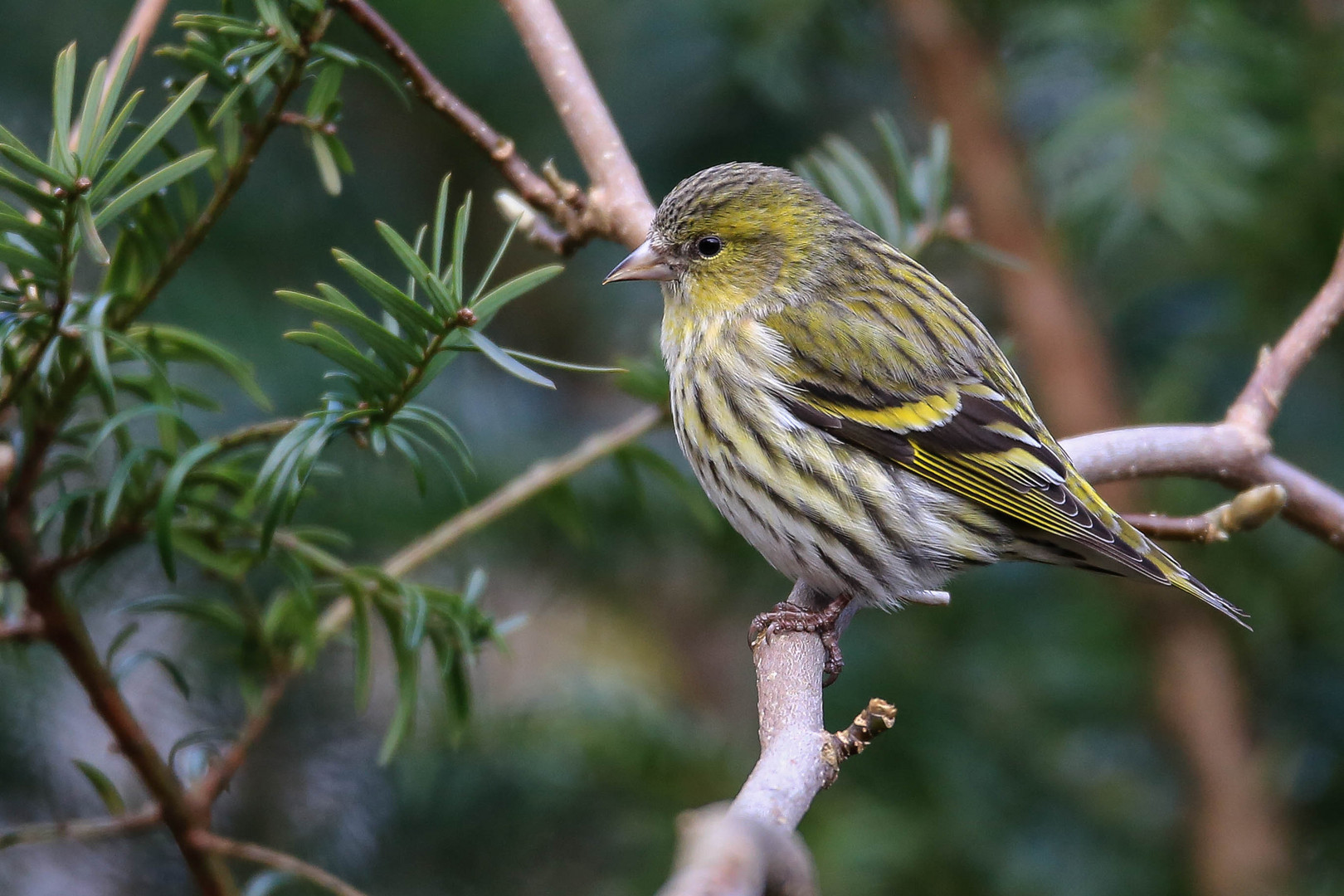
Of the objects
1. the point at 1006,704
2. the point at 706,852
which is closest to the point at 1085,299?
the point at 1006,704

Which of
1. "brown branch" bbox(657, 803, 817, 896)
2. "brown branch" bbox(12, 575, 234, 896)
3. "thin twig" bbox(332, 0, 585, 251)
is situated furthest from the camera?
"thin twig" bbox(332, 0, 585, 251)

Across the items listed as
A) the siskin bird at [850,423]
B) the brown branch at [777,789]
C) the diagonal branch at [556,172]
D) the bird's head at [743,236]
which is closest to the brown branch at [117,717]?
the brown branch at [777,789]

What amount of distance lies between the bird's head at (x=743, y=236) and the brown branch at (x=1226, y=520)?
2.54 ft

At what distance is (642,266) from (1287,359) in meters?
0.94

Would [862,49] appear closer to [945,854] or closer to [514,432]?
[514,432]

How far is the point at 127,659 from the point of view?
1.48 m

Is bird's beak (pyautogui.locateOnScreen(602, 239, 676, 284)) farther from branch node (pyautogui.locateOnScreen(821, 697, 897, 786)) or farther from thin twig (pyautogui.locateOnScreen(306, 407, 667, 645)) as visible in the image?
branch node (pyautogui.locateOnScreen(821, 697, 897, 786))

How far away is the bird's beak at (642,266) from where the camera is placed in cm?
201

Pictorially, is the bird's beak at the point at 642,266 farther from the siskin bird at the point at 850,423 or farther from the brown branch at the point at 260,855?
the brown branch at the point at 260,855

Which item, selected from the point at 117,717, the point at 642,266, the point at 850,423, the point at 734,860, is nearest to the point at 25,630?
the point at 117,717

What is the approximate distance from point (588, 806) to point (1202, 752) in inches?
44.1

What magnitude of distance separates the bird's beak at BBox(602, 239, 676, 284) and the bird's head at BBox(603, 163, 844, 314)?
0.02 m

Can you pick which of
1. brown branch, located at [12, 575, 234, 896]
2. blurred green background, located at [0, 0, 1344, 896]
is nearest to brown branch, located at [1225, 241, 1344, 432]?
blurred green background, located at [0, 0, 1344, 896]

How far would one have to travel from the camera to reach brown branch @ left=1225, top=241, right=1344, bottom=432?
1802mm
